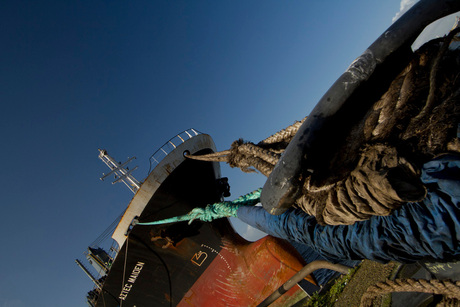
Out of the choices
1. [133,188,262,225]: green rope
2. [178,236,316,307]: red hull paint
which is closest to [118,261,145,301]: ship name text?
[178,236,316,307]: red hull paint

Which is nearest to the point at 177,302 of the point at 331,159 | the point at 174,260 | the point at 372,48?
the point at 174,260

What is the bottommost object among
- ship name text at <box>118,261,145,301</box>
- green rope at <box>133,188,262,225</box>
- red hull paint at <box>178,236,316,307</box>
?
red hull paint at <box>178,236,316,307</box>

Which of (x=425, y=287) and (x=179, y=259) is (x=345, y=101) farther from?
(x=179, y=259)

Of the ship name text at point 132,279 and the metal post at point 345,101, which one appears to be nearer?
the metal post at point 345,101

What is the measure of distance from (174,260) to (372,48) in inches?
317

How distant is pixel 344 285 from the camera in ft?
16.9

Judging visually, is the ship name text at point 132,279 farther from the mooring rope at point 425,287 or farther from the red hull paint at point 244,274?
the mooring rope at point 425,287

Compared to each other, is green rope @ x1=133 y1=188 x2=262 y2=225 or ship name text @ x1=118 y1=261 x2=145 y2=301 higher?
ship name text @ x1=118 y1=261 x2=145 y2=301

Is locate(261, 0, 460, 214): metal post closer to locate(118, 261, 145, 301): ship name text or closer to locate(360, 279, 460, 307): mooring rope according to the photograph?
locate(360, 279, 460, 307): mooring rope

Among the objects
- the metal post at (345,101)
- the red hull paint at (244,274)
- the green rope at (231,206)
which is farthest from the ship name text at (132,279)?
the metal post at (345,101)

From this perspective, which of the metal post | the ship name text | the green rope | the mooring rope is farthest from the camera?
the ship name text

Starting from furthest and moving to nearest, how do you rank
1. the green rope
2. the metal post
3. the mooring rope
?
1. the green rope
2. the mooring rope
3. the metal post

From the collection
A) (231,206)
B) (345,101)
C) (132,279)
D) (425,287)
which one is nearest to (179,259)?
(132,279)

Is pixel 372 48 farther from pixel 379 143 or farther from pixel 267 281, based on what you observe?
pixel 267 281
